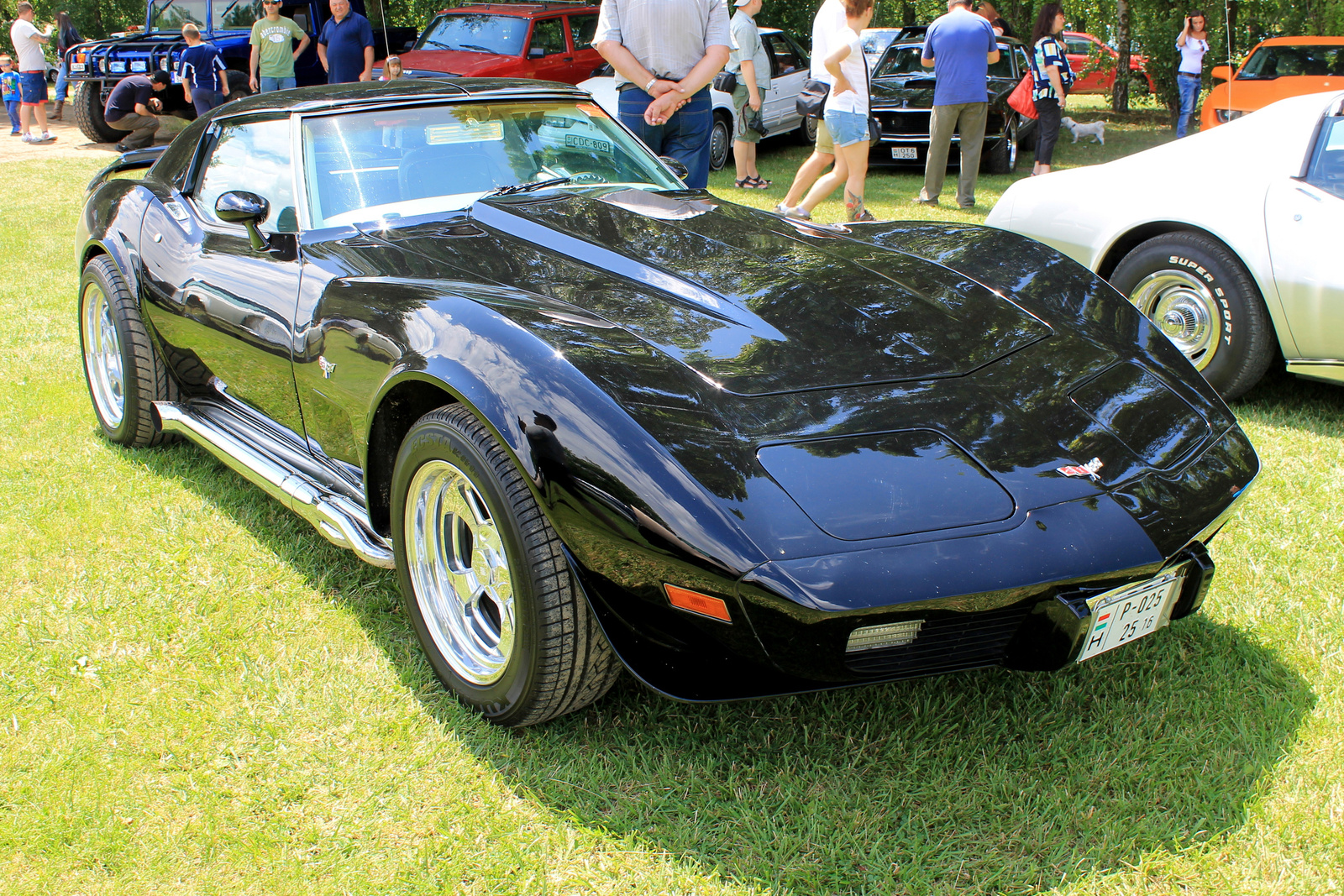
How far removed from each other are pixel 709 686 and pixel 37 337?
5077 mm

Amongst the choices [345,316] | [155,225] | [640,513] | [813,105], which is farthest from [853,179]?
[640,513]

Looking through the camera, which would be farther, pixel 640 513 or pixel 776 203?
pixel 776 203

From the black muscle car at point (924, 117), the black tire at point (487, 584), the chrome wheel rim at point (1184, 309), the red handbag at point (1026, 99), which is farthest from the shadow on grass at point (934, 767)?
the black muscle car at point (924, 117)

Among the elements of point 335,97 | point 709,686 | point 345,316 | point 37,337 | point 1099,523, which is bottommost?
point 37,337

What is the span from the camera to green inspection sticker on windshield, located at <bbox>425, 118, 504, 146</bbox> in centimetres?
329

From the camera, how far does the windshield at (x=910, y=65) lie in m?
11.3

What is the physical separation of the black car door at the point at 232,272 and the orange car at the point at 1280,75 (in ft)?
34.8

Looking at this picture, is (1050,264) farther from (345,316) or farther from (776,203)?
(776,203)

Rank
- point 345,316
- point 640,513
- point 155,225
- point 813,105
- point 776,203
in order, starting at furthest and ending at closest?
point 776,203, point 813,105, point 155,225, point 345,316, point 640,513

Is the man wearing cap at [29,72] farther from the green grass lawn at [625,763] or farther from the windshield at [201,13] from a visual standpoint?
the green grass lawn at [625,763]

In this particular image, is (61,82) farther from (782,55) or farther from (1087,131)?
(1087,131)

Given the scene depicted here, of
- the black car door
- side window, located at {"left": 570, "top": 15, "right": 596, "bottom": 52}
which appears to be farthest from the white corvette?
side window, located at {"left": 570, "top": 15, "right": 596, "bottom": 52}

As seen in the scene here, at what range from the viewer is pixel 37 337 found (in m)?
5.53

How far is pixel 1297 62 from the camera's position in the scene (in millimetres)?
11336
